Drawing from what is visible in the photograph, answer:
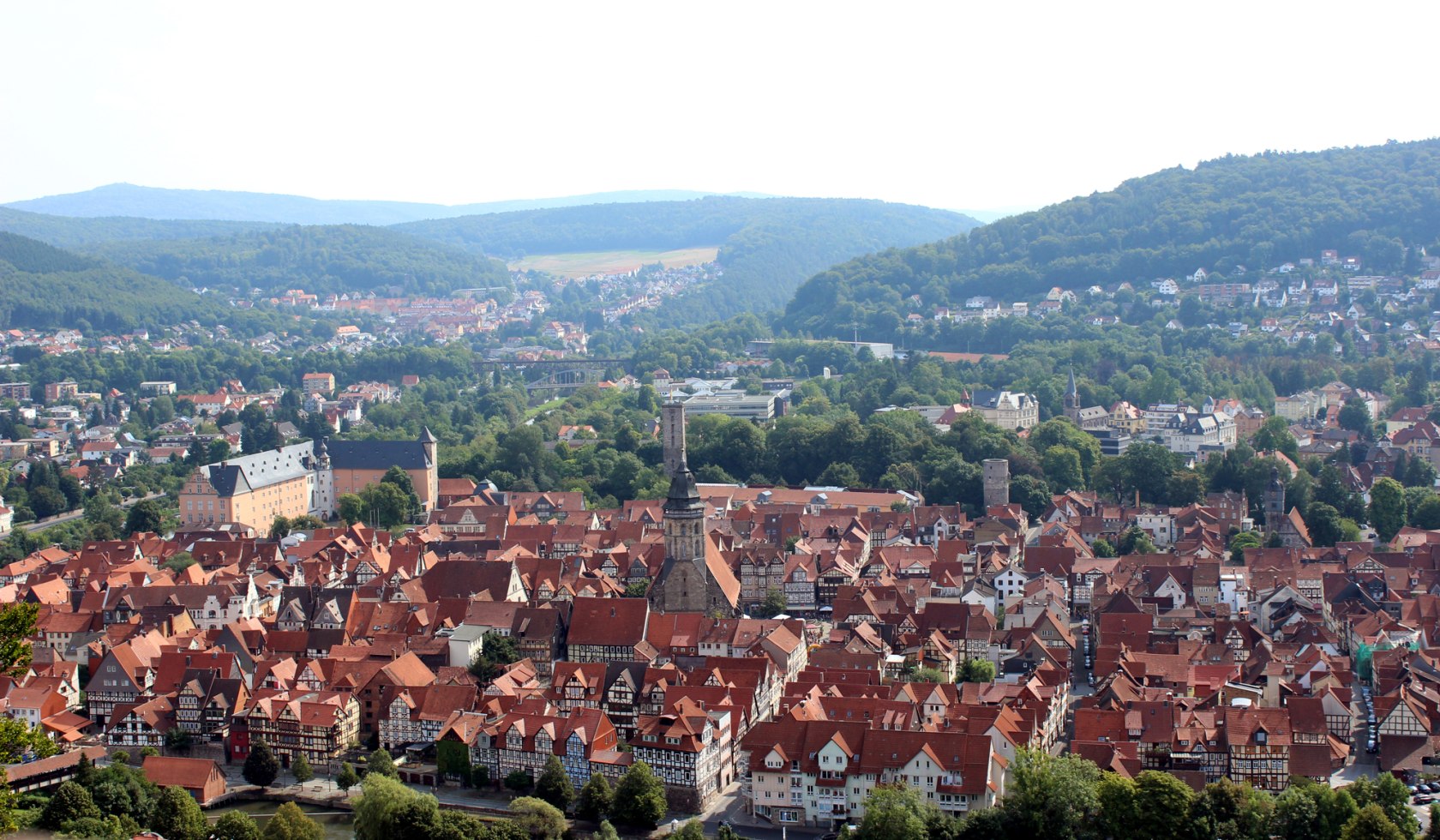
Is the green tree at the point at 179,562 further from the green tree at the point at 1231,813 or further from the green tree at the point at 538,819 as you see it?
the green tree at the point at 1231,813

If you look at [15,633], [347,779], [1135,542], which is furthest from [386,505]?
[15,633]

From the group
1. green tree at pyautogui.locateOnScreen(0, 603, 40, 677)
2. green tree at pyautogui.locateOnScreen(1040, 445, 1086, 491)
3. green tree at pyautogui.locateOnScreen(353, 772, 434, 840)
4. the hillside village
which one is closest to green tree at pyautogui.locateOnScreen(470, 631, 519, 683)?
the hillside village

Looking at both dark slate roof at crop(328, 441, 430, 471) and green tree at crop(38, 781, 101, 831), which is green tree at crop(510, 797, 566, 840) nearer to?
green tree at crop(38, 781, 101, 831)

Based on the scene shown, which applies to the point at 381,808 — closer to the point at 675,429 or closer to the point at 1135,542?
the point at 675,429

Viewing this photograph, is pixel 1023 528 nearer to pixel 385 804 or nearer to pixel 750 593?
pixel 750 593

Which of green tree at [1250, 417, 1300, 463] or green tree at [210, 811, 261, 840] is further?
green tree at [1250, 417, 1300, 463]
